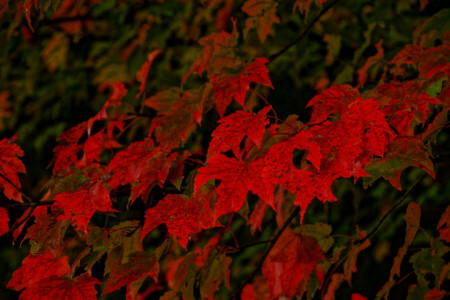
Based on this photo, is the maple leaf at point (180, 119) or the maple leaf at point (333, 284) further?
the maple leaf at point (333, 284)

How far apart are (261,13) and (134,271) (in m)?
1.03

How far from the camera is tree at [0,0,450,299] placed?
0.83m

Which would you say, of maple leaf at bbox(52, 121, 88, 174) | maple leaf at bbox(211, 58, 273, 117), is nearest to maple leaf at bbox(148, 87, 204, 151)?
maple leaf at bbox(211, 58, 273, 117)

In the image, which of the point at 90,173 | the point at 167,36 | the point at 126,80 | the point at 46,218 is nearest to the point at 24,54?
the point at 126,80

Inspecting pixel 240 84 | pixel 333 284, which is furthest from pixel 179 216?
pixel 333 284

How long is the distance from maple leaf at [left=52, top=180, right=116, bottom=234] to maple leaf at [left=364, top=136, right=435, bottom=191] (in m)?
0.66

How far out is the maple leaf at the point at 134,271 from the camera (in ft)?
2.93

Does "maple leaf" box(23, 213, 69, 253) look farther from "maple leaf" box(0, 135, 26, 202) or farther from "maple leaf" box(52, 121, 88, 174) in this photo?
"maple leaf" box(52, 121, 88, 174)

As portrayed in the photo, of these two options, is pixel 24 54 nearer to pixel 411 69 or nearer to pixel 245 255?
pixel 245 255

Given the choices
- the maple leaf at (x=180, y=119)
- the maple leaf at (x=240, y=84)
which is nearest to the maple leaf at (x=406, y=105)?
the maple leaf at (x=240, y=84)

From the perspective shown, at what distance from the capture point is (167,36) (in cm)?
172

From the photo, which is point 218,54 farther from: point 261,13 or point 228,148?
point 228,148

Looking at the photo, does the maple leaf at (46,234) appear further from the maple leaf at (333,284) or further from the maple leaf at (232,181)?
the maple leaf at (333,284)

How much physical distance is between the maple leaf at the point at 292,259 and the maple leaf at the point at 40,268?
0.62m
